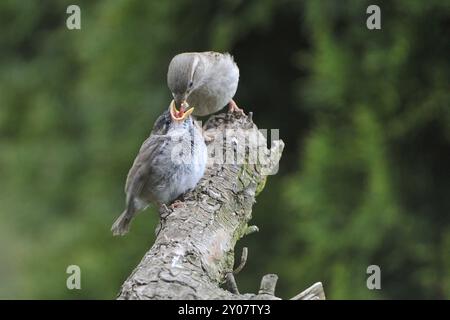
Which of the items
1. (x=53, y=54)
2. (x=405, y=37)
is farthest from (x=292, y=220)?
(x=53, y=54)

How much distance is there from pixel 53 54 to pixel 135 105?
1181 millimetres

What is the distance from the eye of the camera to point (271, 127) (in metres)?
5.39

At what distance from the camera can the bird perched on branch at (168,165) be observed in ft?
10.6

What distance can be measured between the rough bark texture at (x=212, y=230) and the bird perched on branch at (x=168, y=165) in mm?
71

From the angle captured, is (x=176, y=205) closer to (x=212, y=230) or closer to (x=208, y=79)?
(x=212, y=230)

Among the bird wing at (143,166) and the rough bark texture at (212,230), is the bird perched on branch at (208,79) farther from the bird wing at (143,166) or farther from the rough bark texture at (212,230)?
the bird wing at (143,166)

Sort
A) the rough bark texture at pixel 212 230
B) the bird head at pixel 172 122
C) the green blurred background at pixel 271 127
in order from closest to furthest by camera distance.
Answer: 1. the rough bark texture at pixel 212 230
2. the bird head at pixel 172 122
3. the green blurred background at pixel 271 127

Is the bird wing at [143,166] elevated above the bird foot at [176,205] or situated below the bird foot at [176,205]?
above

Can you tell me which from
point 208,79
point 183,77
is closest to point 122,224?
point 183,77

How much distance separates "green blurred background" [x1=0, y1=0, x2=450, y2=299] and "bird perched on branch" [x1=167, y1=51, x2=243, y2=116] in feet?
1.84

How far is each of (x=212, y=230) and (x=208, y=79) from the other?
1517mm

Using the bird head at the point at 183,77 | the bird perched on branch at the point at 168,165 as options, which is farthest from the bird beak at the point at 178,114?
the bird head at the point at 183,77

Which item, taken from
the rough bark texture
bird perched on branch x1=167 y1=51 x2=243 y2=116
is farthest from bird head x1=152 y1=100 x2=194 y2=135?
bird perched on branch x1=167 y1=51 x2=243 y2=116

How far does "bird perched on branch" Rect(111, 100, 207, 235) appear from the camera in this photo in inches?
128
